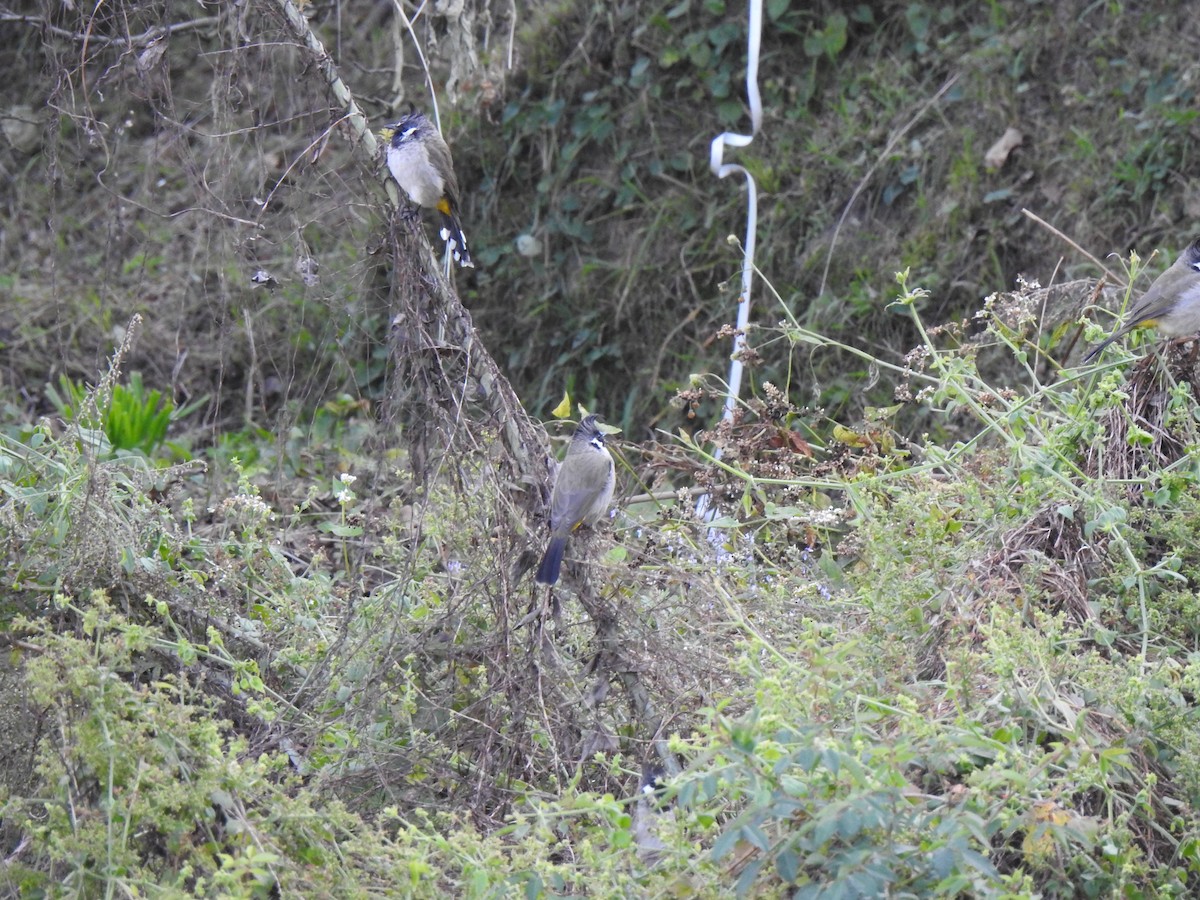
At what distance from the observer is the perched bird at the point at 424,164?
4887 millimetres

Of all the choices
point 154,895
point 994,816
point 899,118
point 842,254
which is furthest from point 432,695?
point 899,118

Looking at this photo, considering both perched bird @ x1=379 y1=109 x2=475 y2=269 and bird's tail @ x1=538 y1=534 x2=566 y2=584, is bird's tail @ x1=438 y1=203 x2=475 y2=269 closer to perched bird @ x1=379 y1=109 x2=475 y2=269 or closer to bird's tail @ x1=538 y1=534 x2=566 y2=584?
perched bird @ x1=379 y1=109 x2=475 y2=269

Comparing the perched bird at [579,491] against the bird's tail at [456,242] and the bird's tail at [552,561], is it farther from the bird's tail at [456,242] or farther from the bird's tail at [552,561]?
the bird's tail at [456,242]

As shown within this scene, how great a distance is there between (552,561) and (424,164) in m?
1.98

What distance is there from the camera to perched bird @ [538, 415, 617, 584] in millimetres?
3744

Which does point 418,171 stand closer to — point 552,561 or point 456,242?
point 456,242

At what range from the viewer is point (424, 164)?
5.08 metres

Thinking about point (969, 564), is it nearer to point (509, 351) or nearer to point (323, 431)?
point (323, 431)

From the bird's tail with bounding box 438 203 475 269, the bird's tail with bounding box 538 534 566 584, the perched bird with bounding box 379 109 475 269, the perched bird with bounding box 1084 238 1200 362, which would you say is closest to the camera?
the bird's tail with bounding box 538 534 566 584

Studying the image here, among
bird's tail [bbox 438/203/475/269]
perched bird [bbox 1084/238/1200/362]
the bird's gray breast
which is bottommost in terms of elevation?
perched bird [bbox 1084/238/1200/362]

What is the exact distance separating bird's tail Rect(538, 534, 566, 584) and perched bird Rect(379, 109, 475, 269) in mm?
→ 1379

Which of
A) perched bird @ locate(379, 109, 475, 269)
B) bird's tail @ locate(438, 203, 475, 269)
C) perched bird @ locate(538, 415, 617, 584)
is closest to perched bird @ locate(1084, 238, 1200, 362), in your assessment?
perched bird @ locate(538, 415, 617, 584)

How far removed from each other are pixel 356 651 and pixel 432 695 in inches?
14.2

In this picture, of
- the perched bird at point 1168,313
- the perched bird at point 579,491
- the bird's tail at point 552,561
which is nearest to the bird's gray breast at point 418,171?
the perched bird at point 579,491
